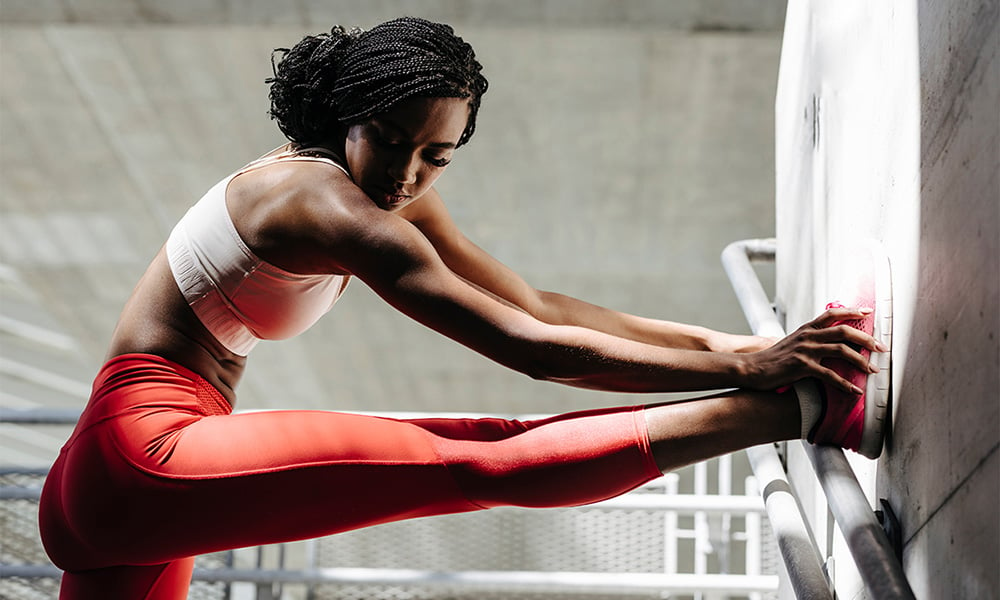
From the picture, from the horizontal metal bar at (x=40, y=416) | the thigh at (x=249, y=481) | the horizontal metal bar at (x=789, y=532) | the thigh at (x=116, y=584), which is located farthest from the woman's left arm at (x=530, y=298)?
the horizontal metal bar at (x=40, y=416)

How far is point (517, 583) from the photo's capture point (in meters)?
2.47

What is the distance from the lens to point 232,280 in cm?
146

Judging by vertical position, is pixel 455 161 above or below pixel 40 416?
above

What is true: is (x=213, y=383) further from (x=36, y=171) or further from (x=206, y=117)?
(x=36, y=171)

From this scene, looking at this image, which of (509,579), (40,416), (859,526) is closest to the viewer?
(859,526)

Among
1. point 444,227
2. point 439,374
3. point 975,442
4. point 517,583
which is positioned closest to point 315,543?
point 517,583

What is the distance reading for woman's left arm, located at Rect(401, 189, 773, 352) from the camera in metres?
1.76

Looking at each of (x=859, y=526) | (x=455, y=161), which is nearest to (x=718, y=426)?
(x=859, y=526)

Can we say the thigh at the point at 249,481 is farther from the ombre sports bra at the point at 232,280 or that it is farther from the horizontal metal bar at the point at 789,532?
the horizontal metal bar at the point at 789,532

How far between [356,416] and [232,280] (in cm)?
25

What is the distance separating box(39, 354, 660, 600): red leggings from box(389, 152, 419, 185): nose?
1.05 ft

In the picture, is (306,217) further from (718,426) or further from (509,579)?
(509,579)

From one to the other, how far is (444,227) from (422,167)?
1.34 feet

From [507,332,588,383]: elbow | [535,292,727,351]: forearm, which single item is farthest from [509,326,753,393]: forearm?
[535,292,727,351]: forearm
